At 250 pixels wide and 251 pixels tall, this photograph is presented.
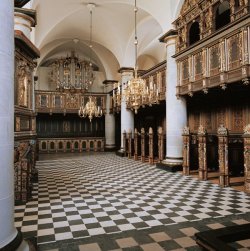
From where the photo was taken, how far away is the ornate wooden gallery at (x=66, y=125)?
20.4m

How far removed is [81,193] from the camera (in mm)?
6910

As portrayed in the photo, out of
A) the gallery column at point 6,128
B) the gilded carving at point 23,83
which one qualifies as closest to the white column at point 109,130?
the gilded carving at point 23,83

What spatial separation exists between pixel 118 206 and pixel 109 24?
12196 mm

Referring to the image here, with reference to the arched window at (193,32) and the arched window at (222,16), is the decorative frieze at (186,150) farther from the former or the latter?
the arched window at (222,16)

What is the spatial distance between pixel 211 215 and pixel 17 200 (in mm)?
4273

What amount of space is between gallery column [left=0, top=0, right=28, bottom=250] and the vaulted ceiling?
9.00 meters

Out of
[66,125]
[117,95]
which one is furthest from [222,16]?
[66,125]

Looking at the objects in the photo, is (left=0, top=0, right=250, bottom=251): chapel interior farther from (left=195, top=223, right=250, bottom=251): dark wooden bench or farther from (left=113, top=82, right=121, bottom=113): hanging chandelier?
(left=113, top=82, right=121, bottom=113): hanging chandelier

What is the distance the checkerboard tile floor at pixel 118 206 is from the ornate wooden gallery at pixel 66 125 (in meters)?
12.4

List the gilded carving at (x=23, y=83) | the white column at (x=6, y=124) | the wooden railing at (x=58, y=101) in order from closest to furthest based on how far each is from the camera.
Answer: the white column at (x=6, y=124)
the gilded carving at (x=23, y=83)
the wooden railing at (x=58, y=101)

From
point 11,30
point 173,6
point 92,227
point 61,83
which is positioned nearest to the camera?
point 11,30

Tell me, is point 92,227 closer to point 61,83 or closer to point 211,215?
point 211,215

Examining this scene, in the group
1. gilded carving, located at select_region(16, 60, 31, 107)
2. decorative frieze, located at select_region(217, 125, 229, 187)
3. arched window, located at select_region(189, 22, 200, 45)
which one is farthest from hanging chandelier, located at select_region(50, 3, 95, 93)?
decorative frieze, located at select_region(217, 125, 229, 187)

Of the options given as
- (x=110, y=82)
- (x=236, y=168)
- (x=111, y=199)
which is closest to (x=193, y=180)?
(x=236, y=168)
